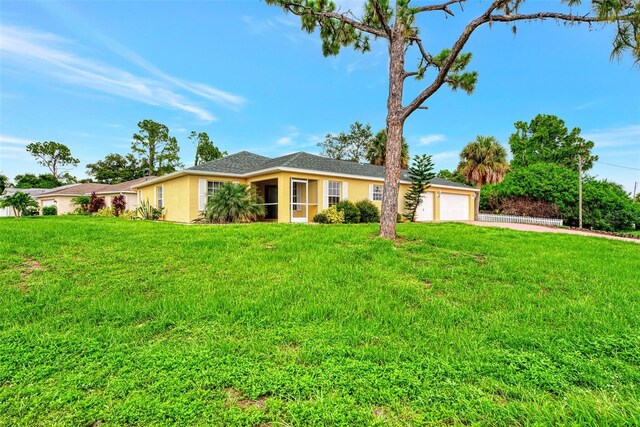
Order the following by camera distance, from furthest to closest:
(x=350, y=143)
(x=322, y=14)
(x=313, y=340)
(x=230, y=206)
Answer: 1. (x=350, y=143)
2. (x=230, y=206)
3. (x=322, y=14)
4. (x=313, y=340)

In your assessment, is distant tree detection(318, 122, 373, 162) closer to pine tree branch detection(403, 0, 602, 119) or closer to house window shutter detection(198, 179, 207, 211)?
A: house window shutter detection(198, 179, 207, 211)

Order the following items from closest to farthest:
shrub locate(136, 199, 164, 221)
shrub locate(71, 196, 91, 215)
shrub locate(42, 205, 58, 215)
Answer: shrub locate(136, 199, 164, 221), shrub locate(71, 196, 91, 215), shrub locate(42, 205, 58, 215)

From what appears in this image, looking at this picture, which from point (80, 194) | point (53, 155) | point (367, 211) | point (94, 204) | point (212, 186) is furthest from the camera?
point (53, 155)

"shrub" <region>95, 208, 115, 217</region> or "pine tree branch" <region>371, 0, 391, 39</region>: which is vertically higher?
"pine tree branch" <region>371, 0, 391, 39</region>

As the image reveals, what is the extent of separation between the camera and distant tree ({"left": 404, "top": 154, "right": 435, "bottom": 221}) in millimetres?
16641

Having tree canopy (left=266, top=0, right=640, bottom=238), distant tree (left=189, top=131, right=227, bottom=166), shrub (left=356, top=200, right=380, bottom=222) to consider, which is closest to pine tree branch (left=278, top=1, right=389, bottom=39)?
tree canopy (left=266, top=0, right=640, bottom=238)

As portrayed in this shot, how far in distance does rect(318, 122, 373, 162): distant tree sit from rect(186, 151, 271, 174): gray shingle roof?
67.3 ft

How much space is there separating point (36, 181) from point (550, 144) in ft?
253

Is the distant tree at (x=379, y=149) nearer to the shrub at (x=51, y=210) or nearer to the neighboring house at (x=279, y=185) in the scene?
the neighboring house at (x=279, y=185)

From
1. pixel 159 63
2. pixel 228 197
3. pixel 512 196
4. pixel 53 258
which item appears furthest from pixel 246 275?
pixel 512 196

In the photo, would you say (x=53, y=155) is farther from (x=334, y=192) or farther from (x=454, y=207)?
(x=454, y=207)

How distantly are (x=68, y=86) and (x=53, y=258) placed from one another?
16655 mm

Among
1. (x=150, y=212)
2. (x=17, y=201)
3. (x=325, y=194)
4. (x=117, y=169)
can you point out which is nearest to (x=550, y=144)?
(x=325, y=194)

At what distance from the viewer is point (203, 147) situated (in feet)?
138
